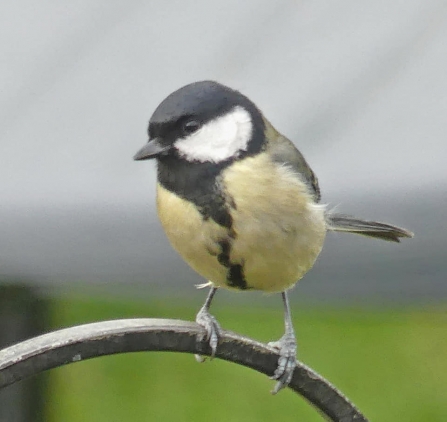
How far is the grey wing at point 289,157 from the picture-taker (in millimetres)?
2031

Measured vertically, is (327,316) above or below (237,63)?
below


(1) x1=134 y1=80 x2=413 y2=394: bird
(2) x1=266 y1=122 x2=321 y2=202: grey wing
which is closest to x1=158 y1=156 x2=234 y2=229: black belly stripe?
(1) x1=134 y1=80 x2=413 y2=394: bird

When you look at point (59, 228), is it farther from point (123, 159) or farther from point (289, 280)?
point (289, 280)

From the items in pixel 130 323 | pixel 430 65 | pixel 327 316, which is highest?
pixel 430 65

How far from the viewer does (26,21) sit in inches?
121

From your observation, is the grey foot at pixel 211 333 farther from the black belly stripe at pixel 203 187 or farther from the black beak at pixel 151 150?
the black beak at pixel 151 150

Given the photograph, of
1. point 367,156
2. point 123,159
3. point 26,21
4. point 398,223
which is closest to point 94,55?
point 26,21

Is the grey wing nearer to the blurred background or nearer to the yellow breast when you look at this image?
the yellow breast

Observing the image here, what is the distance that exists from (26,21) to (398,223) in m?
1.36

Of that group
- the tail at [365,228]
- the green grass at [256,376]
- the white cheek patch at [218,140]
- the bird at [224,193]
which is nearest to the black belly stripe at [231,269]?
the bird at [224,193]

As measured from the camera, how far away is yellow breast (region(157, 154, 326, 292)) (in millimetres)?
1845

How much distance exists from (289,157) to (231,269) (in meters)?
0.30

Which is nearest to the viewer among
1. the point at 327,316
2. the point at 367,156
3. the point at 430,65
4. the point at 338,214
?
the point at 338,214

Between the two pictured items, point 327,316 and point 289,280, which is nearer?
point 289,280
